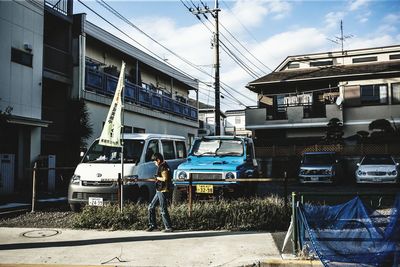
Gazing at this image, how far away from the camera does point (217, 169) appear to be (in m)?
8.86

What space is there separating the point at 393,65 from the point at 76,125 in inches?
874

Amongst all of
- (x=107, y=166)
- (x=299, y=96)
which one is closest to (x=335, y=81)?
(x=299, y=96)

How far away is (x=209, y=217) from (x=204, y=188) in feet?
2.96

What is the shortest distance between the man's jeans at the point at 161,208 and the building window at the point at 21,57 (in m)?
10.2

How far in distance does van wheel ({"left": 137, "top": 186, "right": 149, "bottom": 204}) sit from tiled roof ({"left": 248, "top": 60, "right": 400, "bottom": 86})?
65.9 feet

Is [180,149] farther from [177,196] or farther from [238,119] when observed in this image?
[238,119]

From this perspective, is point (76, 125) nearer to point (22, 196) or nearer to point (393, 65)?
point (22, 196)

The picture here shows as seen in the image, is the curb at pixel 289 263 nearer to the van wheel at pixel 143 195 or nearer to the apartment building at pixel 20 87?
the van wheel at pixel 143 195

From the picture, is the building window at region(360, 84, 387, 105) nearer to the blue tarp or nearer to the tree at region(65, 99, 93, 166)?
the tree at region(65, 99, 93, 166)

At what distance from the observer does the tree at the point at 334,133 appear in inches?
888

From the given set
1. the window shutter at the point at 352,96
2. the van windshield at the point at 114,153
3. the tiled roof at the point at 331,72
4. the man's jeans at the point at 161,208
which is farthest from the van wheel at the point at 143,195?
the window shutter at the point at 352,96

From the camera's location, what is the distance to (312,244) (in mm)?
5539

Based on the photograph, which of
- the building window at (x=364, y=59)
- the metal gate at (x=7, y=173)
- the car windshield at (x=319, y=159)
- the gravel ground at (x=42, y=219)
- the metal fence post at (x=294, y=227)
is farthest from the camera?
the building window at (x=364, y=59)

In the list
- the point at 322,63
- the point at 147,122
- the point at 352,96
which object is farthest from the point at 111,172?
the point at 322,63
